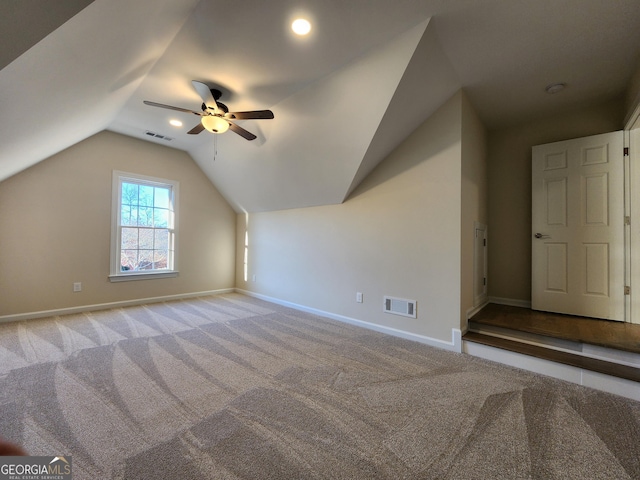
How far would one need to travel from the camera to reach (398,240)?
3158 mm

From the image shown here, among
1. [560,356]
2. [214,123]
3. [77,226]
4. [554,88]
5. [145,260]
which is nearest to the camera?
[560,356]

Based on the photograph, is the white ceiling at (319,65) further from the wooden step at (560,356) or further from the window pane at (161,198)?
the wooden step at (560,356)

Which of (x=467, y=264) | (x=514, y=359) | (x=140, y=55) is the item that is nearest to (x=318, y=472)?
(x=514, y=359)

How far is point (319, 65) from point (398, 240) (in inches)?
81.2

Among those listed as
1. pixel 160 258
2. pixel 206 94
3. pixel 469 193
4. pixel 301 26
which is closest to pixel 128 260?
pixel 160 258

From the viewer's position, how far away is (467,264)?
290 centimetres

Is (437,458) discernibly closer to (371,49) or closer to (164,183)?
(371,49)

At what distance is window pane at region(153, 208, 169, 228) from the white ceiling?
156 cm

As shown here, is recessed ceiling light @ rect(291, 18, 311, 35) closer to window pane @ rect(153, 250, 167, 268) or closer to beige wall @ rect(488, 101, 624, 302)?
beige wall @ rect(488, 101, 624, 302)

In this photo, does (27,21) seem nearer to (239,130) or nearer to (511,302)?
(239,130)

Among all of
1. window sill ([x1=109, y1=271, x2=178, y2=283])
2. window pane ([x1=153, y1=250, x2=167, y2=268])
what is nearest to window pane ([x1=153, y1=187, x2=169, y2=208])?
window pane ([x1=153, y1=250, x2=167, y2=268])

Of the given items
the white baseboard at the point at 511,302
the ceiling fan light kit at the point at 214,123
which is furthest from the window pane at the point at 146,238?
the white baseboard at the point at 511,302

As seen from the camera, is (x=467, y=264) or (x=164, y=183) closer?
(x=467, y=264)

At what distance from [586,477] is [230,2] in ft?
11.6
